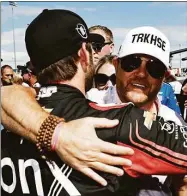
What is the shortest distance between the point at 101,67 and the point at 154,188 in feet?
9.35

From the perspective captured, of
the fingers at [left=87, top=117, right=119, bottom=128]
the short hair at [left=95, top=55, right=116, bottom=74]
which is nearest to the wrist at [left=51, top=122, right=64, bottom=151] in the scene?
the fingers at [left=87, top=117, right=119, bottom=128]

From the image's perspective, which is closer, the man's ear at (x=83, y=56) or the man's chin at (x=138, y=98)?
the man's ear at (x=83, y=56)

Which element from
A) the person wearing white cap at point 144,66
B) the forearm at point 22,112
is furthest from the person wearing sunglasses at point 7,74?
the forearm at point 22,112

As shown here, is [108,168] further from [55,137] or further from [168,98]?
[168,98]

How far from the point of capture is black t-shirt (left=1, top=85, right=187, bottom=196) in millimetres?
1530

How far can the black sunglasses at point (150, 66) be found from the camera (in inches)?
86.1

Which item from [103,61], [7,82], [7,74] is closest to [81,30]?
[103,61]

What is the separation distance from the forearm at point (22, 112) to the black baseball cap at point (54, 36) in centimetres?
16

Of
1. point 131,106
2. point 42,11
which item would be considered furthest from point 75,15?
point 131,106

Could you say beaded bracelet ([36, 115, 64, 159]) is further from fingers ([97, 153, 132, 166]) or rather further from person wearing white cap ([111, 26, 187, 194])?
person wearing white cap ([111, 26, 187, 194])

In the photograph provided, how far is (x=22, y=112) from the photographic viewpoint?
1698 mm

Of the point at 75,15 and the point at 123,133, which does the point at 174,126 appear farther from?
the point at 75,15

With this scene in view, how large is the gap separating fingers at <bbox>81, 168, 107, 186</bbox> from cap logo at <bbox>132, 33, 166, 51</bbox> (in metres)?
0.97

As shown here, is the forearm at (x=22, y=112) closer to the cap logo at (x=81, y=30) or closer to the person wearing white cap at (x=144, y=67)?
the cap logo at (x=81, y=30)
